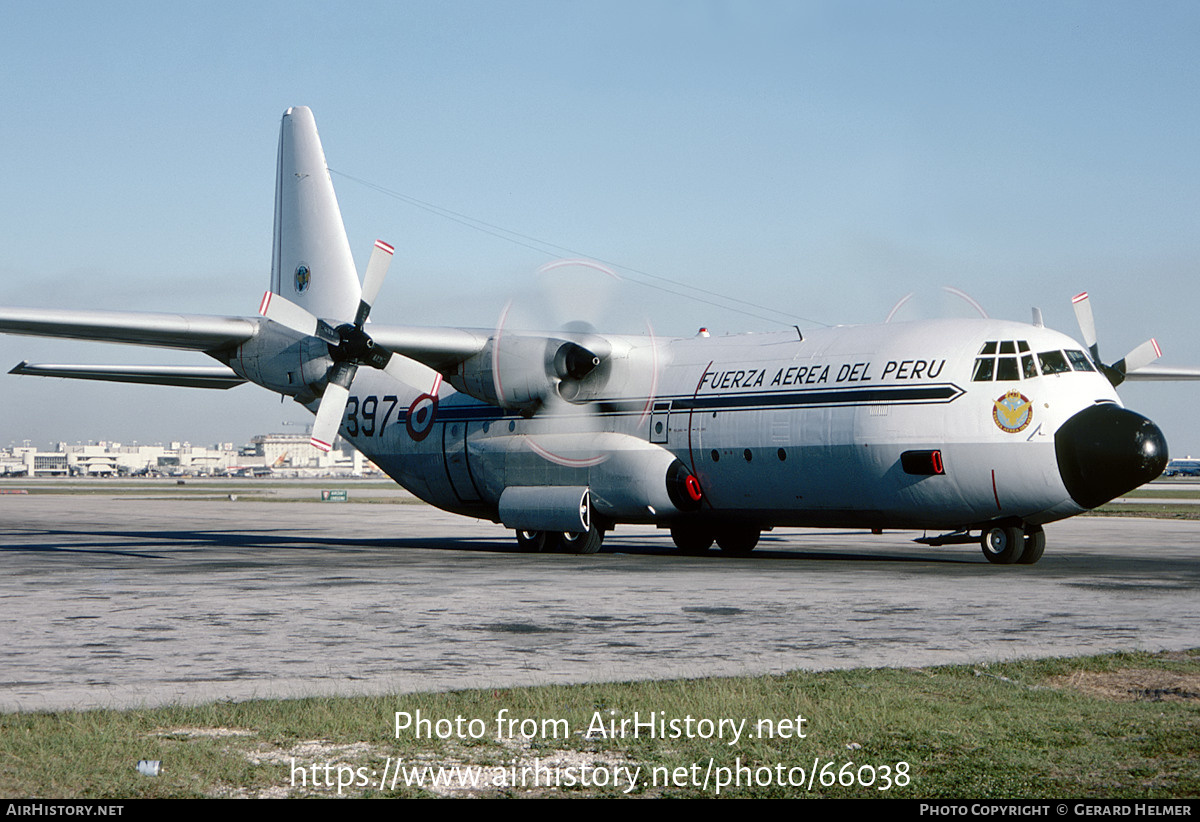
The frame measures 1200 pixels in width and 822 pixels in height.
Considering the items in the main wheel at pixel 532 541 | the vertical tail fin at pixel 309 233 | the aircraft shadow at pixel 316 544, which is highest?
the vertical tail fin at pixel 309 233

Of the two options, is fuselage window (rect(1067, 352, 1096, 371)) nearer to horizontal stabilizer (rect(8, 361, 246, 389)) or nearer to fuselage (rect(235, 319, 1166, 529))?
fuselage (rect(235, 319, 1166, 529))

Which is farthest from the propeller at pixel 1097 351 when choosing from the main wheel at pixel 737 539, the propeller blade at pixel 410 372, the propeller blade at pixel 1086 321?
the propeller blade at pixel 410 372

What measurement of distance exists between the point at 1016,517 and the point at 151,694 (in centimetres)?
1636

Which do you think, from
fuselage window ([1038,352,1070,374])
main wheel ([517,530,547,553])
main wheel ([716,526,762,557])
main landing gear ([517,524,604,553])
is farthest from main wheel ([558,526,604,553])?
fuselage window ([1038,352,1070,374])

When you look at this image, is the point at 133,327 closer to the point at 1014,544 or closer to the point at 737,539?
the point at 737,539

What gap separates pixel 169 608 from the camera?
571 inches

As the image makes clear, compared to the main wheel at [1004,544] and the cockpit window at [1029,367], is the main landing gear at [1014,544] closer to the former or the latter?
the main wheel at [1004,544]

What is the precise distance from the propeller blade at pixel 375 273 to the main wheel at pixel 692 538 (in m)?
8.15

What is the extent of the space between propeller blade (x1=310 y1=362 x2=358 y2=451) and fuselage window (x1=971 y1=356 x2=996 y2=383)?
474 inches

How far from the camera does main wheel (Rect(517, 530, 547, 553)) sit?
2677 cm

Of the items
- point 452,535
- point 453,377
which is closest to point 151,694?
point 453,377

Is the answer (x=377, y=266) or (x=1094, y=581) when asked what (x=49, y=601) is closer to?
(x=377, y=266)

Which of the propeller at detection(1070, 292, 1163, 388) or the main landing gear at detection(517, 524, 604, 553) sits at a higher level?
the propeller at detection(1070, 292, 1163, 388)

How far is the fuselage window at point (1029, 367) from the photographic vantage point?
68.1ft
